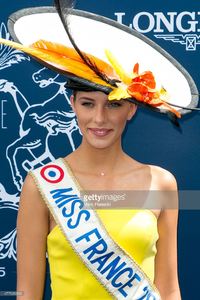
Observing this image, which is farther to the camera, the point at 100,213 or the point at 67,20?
the point at 100,213

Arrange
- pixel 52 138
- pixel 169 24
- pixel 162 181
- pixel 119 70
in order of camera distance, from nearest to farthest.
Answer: pixel 119 70, pixel 162 181, pixel 169 24, pixel 52 138

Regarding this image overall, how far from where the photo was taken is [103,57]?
2023mm

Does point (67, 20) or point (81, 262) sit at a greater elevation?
point (67, 20)

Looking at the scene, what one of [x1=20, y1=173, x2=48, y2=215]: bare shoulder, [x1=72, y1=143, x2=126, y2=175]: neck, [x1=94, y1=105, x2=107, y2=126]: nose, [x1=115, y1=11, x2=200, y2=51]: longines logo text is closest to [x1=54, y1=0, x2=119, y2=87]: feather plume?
[x1=94, y1=105, x2=107, y2=126]: nose

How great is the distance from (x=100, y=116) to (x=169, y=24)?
0.73 metres

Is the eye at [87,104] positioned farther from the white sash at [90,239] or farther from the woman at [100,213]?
the white sash at [90,239]

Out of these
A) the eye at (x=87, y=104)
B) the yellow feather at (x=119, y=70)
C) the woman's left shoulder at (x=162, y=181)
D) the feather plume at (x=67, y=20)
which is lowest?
the woman's left shoulder at (x=162, y=181)

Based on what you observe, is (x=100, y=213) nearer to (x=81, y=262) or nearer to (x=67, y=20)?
(x=81, y=262)

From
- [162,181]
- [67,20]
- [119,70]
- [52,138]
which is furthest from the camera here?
[52,138]

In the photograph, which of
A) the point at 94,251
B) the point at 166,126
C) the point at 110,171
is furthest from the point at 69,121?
the point at 94,251

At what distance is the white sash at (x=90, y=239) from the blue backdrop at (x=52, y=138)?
1.82ft

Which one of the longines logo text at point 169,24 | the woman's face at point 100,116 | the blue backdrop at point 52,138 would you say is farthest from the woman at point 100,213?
the longines logo text at point 169,24

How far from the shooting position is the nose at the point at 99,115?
2008 millimetres

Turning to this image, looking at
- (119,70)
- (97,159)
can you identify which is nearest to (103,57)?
(119,70)
